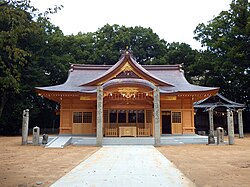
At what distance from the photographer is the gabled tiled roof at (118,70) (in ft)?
62.7

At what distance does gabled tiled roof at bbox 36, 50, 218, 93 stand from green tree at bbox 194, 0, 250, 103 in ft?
22.9

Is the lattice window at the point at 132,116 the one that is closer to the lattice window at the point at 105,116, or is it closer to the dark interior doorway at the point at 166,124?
the lattice window at the point at 105,116

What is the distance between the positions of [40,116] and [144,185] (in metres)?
28.2

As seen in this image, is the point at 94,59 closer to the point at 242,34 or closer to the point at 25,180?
the point at 242,34

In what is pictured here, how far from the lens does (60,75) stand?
30234 mm

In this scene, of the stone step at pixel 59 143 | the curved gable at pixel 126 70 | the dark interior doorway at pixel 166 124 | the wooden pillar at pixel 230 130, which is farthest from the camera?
the dark interior doorway at pixel 166 124

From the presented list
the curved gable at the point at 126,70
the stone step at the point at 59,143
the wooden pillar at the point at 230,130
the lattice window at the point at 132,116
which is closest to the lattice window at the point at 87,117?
the curved gable at the point at 126,70

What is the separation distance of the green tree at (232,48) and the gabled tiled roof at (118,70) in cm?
698

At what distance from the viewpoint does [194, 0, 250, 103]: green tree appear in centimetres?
2641

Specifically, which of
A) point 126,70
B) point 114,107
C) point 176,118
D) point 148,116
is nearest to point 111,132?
point 114,107

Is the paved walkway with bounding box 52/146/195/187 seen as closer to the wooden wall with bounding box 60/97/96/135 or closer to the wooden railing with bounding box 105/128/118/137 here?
the wooden railing with bounding box 105/128/118/137

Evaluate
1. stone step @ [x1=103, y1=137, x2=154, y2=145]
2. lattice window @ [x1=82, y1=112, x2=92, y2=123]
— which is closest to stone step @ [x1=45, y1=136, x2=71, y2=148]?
stone step @ [x1=103, y1=137, x2=154, y2=145]

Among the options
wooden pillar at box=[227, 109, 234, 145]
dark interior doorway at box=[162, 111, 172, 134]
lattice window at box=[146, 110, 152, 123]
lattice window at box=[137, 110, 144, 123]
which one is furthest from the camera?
dark interior doorway at box=[162, 111, 172, 134]

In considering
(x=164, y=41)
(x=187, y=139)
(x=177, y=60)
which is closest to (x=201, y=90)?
(x=187, y=139)
